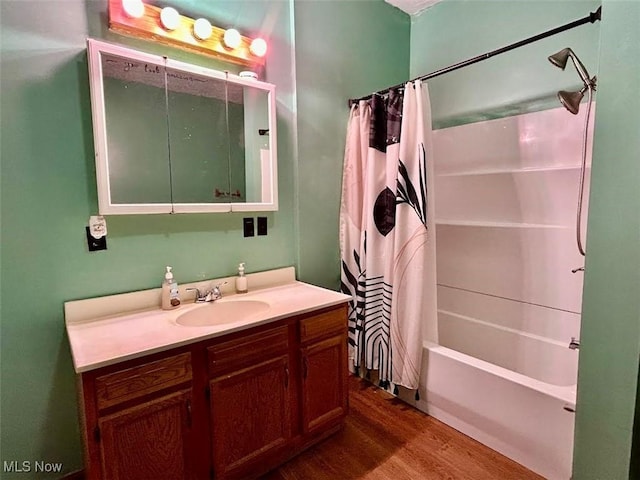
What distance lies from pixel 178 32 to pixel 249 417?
1.82 m

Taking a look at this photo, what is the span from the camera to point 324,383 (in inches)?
69.5

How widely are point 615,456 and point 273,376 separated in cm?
124

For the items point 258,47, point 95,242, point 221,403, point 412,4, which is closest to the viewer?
point 221,403

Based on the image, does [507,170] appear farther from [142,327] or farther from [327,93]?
[142,327]

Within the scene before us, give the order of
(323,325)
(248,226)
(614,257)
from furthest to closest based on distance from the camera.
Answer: (248,226) < (323,325) < (614,257)

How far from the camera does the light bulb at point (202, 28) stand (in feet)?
5.44

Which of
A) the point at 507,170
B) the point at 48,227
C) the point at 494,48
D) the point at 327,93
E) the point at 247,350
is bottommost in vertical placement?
the point at 247,350

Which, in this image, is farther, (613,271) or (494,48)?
(494,48)

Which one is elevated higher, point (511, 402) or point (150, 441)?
point (150, 441)

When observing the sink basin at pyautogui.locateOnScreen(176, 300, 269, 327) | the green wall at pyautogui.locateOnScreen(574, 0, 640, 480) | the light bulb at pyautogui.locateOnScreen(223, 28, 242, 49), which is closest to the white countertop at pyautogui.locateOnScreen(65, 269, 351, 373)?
the sink basin at pyautogui.locateOnScreen(176, 300, 269, 327)

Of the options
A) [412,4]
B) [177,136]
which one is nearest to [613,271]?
[177,136]

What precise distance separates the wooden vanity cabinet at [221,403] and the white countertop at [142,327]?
4 cm

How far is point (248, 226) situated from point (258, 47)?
99 centimetres

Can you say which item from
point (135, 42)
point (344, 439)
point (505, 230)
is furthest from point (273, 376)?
point (505, 230)
